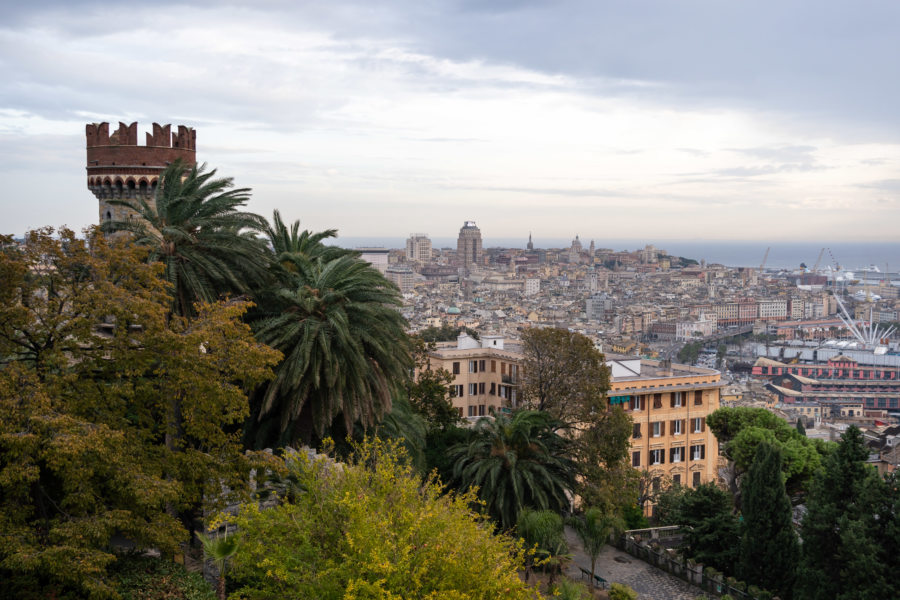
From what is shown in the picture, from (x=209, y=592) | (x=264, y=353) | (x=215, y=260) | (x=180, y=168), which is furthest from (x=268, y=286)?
(x=209, y=592)

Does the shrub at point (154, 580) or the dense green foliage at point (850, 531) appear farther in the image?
the dense green foliage at point (850, 531)

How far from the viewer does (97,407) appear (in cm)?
1317

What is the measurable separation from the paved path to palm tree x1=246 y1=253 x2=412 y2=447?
766cm

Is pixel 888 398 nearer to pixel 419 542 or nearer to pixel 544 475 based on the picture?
pixel 544 475

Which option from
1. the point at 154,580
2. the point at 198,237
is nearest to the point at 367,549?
the point at 154,580

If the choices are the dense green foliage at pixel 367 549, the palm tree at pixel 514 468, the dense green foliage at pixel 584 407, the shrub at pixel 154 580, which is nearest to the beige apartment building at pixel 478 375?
the dense green foliage at pixel 584 407

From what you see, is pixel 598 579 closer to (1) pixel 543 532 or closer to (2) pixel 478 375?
(1) pixel 543 532

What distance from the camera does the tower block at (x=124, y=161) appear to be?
23047 mm

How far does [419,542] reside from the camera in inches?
477

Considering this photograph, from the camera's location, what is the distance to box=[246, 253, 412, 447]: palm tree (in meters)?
18.7

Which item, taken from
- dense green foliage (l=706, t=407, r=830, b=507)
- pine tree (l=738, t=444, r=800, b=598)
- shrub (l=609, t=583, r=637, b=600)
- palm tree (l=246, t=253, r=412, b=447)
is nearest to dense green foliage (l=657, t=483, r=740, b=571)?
pine tree (l=738, t=444, r=800, b=598)

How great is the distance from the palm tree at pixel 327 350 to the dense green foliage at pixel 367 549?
220 inches

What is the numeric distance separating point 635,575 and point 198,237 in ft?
47.8

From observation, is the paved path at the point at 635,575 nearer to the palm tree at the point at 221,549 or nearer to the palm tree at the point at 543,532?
the palm tree at the point at 543,532
